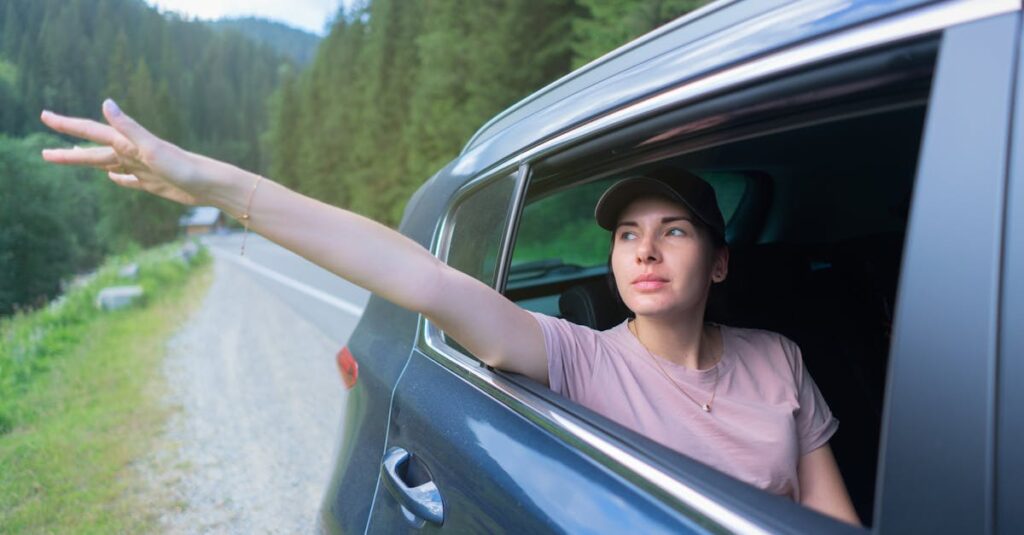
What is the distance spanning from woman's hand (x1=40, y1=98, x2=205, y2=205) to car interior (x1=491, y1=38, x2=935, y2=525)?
790 millimetres

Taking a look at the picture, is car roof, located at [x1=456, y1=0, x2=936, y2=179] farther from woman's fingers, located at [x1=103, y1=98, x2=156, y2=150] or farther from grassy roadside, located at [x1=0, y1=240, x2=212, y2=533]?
grassy roadside, located at [x1=0, y1=240, x2=212, y2=533]

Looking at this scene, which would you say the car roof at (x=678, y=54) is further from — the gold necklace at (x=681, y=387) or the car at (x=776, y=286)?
the gold necklace at (x=681, y=387)

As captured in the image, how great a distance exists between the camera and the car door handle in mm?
1513

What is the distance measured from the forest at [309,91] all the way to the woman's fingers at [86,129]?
281 millimetres

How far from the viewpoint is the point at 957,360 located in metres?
0.78

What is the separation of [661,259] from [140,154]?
1.12 meters

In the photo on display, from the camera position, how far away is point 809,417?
169 cm

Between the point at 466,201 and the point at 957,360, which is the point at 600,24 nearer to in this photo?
the point at 466,201

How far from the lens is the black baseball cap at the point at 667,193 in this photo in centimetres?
166

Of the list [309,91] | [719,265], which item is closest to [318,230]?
[719,265]

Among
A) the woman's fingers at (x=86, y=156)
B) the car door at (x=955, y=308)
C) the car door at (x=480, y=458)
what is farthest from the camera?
the woman's fingers at (x=86, y=156)

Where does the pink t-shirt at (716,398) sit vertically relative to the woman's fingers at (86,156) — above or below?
below

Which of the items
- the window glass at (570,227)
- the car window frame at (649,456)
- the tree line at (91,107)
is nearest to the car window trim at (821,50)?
the car window frame at (649,456)

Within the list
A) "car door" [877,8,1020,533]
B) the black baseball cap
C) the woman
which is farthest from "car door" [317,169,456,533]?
"car door" [877,8,1020,533]
